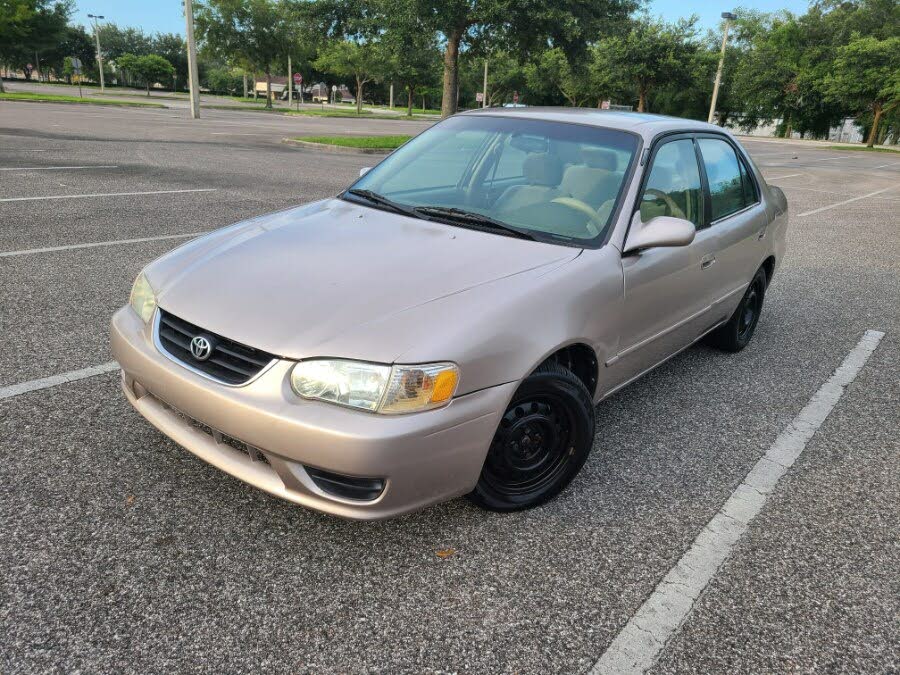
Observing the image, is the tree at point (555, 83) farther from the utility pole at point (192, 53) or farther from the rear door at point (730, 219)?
the rear door at point (730, 219)

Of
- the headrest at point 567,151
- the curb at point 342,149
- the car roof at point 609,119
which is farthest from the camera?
the curb at point 342,149

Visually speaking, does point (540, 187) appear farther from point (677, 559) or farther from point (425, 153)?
point (677, 559)

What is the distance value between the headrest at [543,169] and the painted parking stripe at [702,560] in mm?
1632

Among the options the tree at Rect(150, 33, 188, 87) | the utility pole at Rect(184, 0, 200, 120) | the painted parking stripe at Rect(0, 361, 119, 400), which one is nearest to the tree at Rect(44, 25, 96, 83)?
the tree at Rect(150, 33, 188, 87)

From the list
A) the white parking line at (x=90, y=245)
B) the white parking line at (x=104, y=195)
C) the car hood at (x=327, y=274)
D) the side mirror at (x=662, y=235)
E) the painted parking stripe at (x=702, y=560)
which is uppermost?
the side mirror at (x=662, y=235)

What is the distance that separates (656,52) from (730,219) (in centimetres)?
4086

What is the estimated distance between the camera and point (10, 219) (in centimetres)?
700

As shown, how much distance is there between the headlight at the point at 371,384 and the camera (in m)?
2.11

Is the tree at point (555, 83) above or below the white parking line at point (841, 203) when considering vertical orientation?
above

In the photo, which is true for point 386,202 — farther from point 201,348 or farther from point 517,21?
point 517,21

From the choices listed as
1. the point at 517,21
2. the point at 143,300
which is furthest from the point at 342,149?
the point at 143,300

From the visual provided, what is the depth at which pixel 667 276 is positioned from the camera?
10.6 feet

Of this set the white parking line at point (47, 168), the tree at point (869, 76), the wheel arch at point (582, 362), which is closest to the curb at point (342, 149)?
the white parking line at point (47, 168)

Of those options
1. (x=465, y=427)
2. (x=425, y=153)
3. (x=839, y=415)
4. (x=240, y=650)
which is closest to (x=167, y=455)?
(x=240, y=650)
